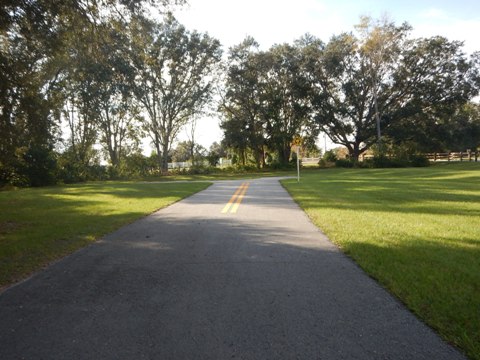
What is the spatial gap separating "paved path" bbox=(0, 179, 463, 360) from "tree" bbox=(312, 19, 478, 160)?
46.9 metres

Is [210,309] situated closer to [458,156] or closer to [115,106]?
[115,106]

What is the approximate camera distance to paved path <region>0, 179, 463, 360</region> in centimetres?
296

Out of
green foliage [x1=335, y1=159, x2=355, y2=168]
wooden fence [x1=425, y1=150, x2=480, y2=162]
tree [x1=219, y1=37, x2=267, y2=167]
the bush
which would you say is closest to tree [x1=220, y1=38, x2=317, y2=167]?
tree [x1=219, y1=37, x2=267, y2=167]


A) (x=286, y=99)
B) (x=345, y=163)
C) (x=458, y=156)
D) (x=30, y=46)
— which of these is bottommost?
(x=345, y=163)

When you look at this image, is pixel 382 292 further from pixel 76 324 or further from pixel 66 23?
pixel 66 23

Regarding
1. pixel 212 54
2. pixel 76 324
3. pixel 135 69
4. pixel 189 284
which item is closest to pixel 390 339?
pixel 189 284

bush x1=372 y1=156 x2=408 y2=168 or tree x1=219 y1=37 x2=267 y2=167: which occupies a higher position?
tree x1=219 y1=37 x2=267 y2=167

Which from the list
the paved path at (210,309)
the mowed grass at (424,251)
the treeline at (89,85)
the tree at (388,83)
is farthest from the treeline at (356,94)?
the paved path at (210,309)

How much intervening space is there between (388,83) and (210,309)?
176 feet

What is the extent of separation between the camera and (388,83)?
50.0 metres

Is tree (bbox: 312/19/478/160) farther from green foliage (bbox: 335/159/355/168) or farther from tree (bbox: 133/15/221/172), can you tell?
tree (bbox: 133/15/221/172)

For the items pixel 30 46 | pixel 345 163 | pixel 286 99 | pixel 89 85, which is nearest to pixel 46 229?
pixel 30 46

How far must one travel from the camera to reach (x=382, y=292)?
13.8 ft

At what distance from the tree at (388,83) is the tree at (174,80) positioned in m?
16.9
